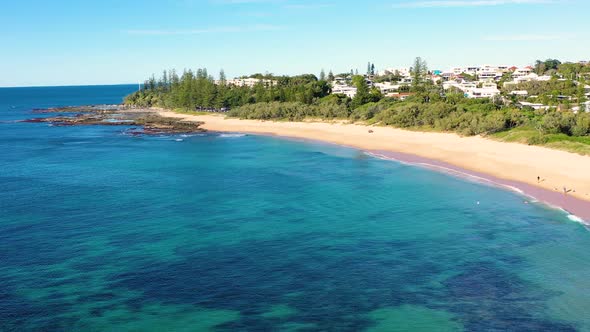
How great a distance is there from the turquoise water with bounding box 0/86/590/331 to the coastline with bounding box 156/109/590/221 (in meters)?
2.74

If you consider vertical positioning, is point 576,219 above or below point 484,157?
below

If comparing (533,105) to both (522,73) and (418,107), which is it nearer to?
(418,107)

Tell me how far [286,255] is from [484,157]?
33.0m

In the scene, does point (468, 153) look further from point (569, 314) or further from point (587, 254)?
point (569, 314)

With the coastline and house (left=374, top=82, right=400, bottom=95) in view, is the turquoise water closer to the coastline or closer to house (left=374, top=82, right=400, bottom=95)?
the coastline

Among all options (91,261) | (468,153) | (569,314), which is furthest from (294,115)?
(569,314)

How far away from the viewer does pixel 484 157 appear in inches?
2018

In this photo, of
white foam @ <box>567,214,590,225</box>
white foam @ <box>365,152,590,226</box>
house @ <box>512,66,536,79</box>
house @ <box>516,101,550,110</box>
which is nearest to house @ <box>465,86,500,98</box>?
house @ <box>516,101,550,110</box>

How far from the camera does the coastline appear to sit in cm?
3738

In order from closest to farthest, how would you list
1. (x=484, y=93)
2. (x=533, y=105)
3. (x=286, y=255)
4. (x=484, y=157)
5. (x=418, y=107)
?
(x=286, y=255), (x=484, y=157), (x=418, y=107), (x=533, y=105), (x=484, y=93)

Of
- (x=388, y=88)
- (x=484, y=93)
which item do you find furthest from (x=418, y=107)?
(x=388, y=88)

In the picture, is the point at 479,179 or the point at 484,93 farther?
the point at 484,93

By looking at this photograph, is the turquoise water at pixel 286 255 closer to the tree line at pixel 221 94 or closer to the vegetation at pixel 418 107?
the vegetation at pixel 418 107

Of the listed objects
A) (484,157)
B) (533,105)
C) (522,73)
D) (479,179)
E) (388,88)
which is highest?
(522,73)
